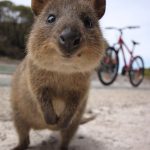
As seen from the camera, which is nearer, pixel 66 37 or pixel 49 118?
pixel 66 37

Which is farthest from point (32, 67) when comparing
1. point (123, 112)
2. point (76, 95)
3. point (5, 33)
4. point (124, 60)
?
point (124, 60)

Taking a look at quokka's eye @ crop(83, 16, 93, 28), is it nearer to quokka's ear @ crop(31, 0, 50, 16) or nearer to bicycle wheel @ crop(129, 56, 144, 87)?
quokka's ear @ crop(31, 0, 50, 16)

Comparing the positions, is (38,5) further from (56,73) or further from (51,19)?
(56,73)

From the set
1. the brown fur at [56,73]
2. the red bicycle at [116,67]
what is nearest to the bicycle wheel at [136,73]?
the red bicycle at [116,67]

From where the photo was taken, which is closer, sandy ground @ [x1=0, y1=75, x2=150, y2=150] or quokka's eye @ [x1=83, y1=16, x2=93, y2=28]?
quokka's eye @ [x1=83, y1=16, x2=93, y2=28]

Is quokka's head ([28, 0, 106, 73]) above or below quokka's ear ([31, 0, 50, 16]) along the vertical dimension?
below

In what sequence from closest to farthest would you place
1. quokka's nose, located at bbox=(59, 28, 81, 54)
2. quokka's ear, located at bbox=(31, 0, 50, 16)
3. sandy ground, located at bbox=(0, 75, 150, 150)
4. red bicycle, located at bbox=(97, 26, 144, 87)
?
quokka's nose, located at bbox=(59, 28, 81, 54) < quokka's ear, located at bbox=(31, 0, 50, 16) < sandy ground, located at bbox=(0, 75, 150, 150) < red bicycle, located at bbox=(97, 26, 144, 87)

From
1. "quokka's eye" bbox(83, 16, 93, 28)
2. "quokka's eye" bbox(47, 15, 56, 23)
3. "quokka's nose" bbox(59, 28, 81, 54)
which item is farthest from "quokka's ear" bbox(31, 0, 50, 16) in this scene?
"quokka's nose" bbox(59, 28, 81, 54)

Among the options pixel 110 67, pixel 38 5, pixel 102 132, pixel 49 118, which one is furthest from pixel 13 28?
pixel 49 118
